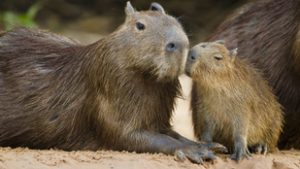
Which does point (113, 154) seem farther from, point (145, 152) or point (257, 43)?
point (257, 43)

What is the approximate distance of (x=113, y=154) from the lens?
6.54 meters

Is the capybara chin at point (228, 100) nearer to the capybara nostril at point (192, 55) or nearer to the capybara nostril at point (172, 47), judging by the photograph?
the capybara nostril at point (192, 55)

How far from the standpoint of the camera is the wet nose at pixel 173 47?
6458 millimetres

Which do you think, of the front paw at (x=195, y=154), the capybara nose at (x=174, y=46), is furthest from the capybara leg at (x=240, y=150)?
the capybara nose at (x=174, y=46)

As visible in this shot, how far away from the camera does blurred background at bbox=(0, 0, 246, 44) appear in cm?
1553

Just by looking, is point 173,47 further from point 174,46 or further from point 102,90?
point 102,90

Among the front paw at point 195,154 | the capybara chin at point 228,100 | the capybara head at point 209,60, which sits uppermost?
the capybara head at point 209,60

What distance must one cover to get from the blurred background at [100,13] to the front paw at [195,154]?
8901 millimetres

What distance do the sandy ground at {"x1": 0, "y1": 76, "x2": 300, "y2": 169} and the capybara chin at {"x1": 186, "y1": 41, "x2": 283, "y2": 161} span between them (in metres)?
0.12

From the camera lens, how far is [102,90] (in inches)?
268

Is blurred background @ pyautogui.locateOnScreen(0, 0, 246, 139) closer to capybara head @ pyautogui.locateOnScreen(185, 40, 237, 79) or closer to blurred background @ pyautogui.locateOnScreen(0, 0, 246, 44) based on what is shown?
blurred background @ pyautogui.locateOnScreen(0, 0, 246, 44)

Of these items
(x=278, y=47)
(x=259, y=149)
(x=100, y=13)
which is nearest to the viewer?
(x=259, y=149)

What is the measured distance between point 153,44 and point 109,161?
2.63 feet

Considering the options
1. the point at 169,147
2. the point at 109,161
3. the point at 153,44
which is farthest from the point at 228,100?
the point at 109,161
